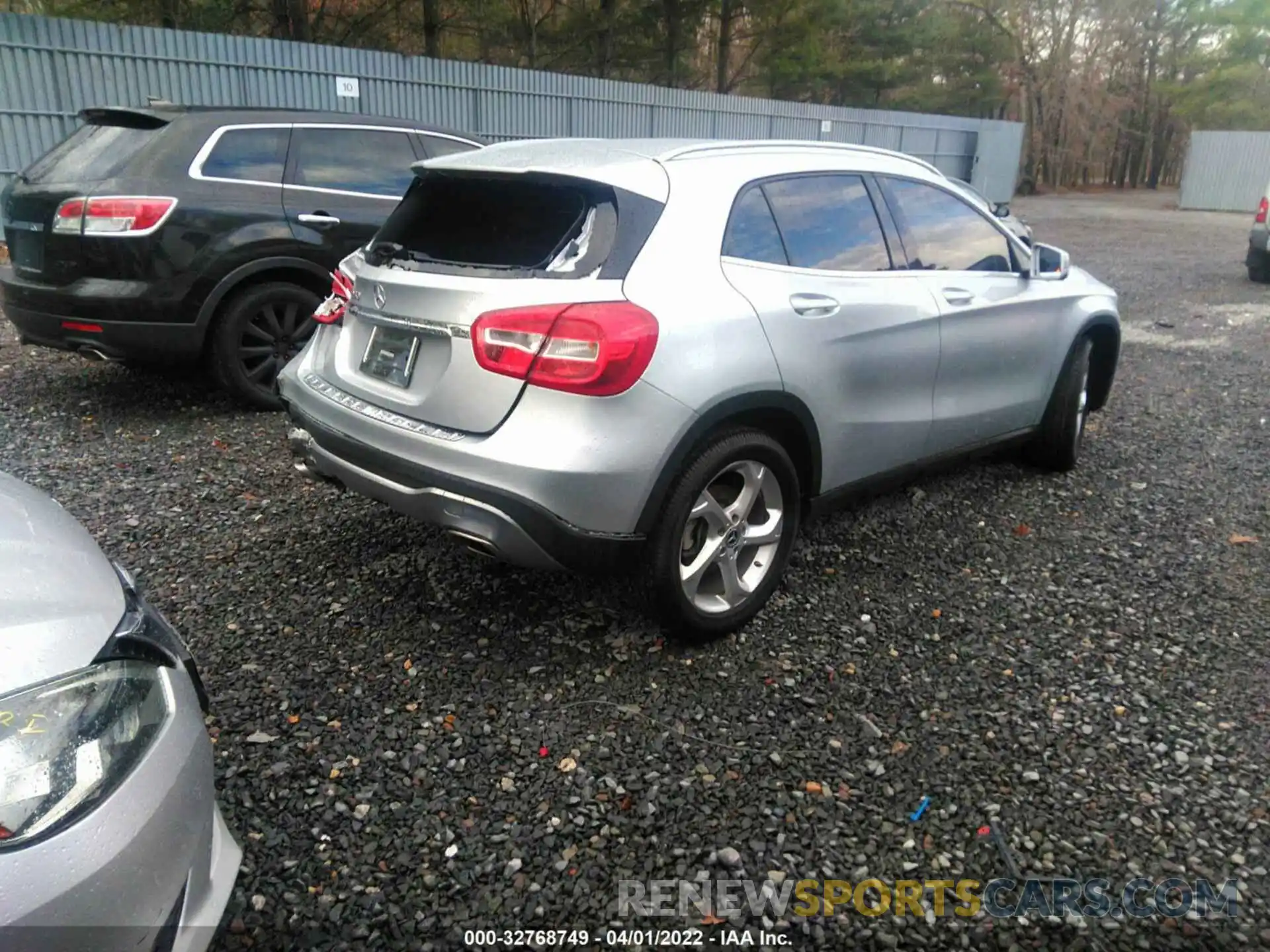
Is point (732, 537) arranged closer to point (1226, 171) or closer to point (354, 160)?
point (354, 160)

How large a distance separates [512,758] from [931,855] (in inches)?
46.6

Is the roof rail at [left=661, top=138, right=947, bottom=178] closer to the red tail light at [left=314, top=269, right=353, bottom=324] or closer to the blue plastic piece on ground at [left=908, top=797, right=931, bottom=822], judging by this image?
the red tail light at [left=314, top=269, right=353, bottom=324]

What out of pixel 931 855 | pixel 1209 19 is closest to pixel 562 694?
pixel 931 855

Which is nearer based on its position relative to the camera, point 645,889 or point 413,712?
point 645,889

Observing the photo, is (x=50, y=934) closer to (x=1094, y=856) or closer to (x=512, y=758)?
(x=512, y=758)

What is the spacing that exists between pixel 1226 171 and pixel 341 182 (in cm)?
3006

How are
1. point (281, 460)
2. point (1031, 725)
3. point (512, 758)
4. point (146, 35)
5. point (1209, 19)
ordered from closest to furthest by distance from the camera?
point (512, 758) → point (1031, 725) → point (281, 460) → point (146, 35) → point (1209, 19)

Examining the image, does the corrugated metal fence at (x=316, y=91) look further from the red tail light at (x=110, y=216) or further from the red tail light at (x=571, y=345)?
the red tail light at (x=571, y=345)

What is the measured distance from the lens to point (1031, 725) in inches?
117

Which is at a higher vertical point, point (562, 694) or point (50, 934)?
point (50, 934)

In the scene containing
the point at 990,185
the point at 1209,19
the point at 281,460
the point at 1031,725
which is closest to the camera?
the point at 1031,725

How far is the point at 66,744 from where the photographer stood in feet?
5.22

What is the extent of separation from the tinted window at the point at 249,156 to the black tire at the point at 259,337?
0.65 meters
